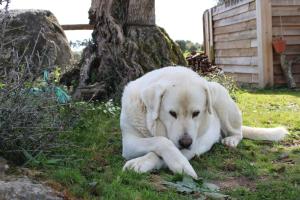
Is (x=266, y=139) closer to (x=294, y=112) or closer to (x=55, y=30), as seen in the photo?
(x=294, y=112)

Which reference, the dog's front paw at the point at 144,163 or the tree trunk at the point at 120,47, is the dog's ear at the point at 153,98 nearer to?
the dog's front paw at the point at 144,163

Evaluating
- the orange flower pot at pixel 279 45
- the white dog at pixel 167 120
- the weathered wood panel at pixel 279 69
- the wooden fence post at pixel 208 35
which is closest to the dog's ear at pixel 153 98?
the white dog at pixel 167 120

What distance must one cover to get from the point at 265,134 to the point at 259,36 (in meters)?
6.47

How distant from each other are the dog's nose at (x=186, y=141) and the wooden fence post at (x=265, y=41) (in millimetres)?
7811

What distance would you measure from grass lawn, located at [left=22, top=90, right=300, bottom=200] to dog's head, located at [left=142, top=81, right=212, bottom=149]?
0.33 metres

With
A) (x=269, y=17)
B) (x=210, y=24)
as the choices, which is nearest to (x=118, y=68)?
(x=269, y=17)

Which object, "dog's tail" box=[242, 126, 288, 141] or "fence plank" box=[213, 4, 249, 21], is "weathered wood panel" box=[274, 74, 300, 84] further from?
"dog's tail" box=[242, 126, 288, 141]

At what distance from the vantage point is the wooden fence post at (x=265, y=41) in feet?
36.6

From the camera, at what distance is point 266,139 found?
5.27 meters

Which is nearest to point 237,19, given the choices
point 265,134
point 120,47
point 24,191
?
point 120,47

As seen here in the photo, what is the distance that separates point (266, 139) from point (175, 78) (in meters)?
1.66

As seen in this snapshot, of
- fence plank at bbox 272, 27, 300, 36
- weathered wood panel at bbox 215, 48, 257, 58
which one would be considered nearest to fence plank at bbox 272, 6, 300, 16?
fence plank at bbox 272, 27, 300, 36

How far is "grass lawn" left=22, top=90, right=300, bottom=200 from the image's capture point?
3.05 meters

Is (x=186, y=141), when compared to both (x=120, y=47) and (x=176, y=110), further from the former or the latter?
(x=120, y=47)
